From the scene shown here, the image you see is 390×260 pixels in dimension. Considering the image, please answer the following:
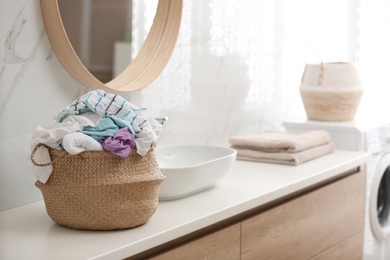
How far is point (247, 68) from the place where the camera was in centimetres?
333

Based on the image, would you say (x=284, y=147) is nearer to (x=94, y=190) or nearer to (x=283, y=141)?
(x=283, y=141)

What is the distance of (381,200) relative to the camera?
11.7 feet

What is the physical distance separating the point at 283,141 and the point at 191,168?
76 centimetres

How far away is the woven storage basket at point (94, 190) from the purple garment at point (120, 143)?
0.02 m

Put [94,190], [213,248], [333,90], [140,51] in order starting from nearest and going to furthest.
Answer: [94,190], [213,248], [140,51], [333,90]

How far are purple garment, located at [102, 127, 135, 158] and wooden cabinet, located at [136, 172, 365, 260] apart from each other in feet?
0.91

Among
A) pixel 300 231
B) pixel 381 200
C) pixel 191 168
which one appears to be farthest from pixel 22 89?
pixel 381 200

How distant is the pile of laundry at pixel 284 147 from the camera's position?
2.84 meters

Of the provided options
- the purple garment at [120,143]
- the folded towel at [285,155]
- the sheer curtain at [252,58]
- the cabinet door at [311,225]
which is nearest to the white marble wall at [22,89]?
the purple garment at [120,143]

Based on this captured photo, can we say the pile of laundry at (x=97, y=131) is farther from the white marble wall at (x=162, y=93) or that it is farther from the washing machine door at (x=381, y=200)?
the washing machine door at (x=381, y=200)

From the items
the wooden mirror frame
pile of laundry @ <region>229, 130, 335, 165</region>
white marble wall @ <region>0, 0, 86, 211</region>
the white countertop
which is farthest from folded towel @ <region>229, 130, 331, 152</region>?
white marble wall @ <region>0, 0, 86, 211</region>

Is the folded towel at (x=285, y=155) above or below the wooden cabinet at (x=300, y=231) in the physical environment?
above

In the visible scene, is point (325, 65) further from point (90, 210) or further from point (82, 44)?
point (90, 210)

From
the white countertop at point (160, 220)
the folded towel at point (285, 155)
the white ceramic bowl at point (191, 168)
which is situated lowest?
the white countertop at point (160, 220)
